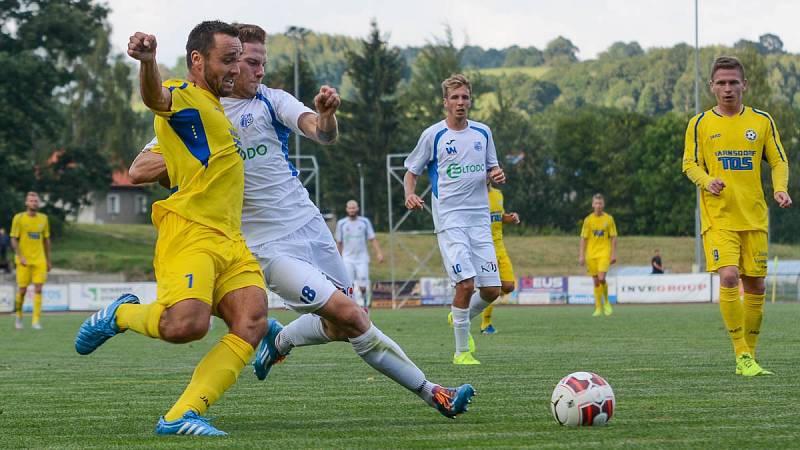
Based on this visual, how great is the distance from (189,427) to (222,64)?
174 centimetres

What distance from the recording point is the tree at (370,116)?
7512cm

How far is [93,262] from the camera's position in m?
51.4

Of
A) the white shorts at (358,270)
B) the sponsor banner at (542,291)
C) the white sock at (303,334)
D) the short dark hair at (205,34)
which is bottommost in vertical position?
the sponsor banner at (542,291)

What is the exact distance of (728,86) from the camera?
920 centimetres

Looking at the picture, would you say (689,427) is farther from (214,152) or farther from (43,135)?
(43,135)

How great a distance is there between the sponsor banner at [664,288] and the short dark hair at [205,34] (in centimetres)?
3198

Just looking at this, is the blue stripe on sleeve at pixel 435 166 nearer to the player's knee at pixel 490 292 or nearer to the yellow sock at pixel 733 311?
the player's knee at pixel 490 292

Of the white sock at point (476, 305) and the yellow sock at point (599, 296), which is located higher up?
the white sock at point (476, 305)

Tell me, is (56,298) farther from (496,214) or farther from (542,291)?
(496,214)

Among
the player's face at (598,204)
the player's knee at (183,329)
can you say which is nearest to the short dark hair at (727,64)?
the player's knee at (183,329)

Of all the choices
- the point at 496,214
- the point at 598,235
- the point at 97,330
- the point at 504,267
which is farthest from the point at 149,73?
the point at 598,235

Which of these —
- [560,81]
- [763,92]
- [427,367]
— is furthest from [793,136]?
[560,81]

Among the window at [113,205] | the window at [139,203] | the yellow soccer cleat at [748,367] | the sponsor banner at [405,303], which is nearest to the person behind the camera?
the yellow soccer cleat at [748,367]

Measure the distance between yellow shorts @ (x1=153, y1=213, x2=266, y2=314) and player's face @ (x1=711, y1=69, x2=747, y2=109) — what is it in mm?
4699
